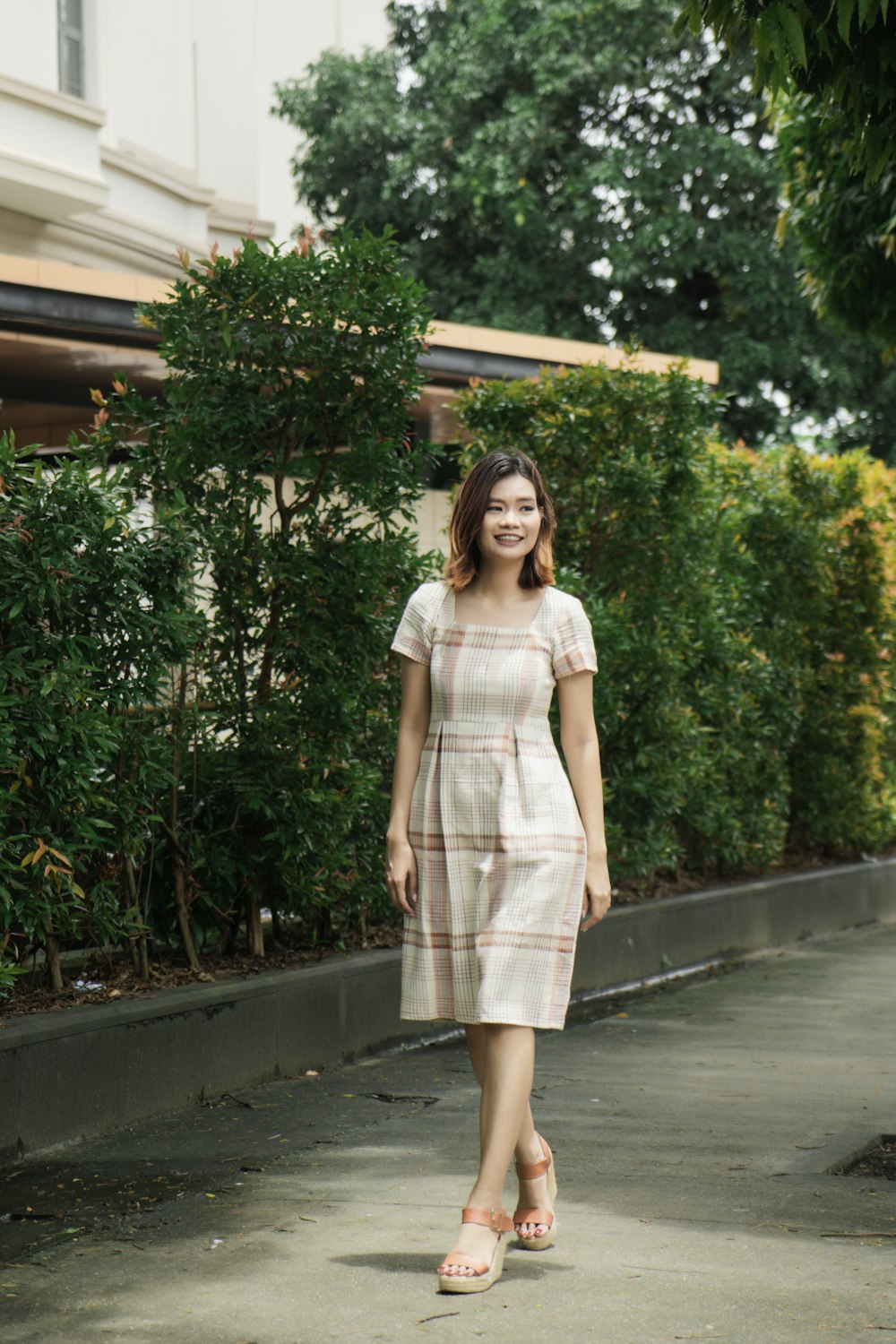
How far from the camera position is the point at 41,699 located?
5.56m

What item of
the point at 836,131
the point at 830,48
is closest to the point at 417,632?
the point at 830,48

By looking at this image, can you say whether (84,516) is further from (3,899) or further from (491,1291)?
(491,1291)

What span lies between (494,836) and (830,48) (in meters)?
2.39

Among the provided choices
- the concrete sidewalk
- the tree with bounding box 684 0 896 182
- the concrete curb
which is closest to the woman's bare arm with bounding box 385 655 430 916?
the concrete sidewalk

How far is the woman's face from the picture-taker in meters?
4.71

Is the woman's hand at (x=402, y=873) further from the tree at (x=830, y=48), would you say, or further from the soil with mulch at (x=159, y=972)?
the tree at (x=830, y=48)

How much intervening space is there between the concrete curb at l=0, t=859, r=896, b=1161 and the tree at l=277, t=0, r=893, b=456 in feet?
51.7

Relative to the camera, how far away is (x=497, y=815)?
4535mm

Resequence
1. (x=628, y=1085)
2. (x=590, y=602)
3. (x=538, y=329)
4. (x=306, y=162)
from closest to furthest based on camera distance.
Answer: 1. (x=628, y=1085)
2. (x=590, y=602)
3. (x=538, y=329)
4. (x=306, y=162)

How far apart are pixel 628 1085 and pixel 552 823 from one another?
8.80ft

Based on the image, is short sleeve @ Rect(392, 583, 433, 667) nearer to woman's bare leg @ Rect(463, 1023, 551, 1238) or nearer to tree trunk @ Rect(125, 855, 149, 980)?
woman's bare leg @ Rect(463, 1023, 551, 1238)

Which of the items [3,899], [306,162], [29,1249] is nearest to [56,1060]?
[3,899]

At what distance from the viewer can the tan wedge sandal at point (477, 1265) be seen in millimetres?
4219

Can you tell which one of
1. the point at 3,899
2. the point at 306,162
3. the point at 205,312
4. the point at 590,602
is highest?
the point at 306,162
